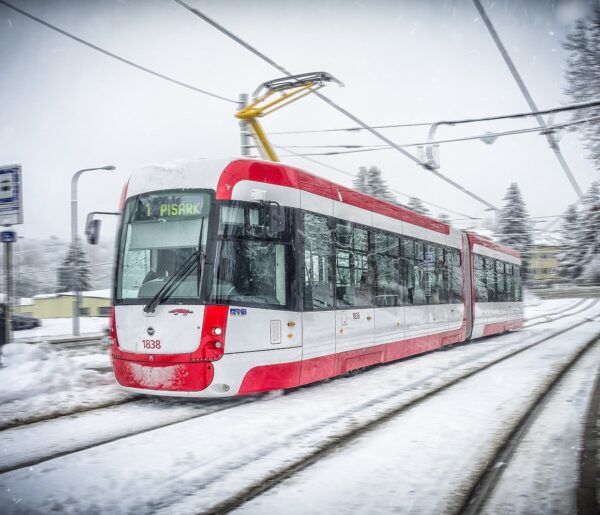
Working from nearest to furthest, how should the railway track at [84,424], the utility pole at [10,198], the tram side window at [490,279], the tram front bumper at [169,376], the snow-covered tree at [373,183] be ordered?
the railway track at [84,424] < the tram front bumper at [169,376] < the utility pole at [10,198] < the tram side window at [490,279] < the snow-covered tree at [373,183]

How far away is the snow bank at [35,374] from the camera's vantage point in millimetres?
7117

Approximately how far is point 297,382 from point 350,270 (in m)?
2.23

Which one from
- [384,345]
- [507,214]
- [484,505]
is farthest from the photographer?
[507,214]

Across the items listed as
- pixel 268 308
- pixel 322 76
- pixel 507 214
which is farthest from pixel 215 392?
pixel 507 214

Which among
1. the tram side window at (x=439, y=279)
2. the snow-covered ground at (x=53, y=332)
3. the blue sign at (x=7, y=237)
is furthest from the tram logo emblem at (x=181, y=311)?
the snow-covered ground at (x=53, y=332)

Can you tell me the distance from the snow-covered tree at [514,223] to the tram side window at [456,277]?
44.8 meters

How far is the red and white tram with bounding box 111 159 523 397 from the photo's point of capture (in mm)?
6391

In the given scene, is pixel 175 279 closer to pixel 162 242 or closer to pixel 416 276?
pixel 162 242

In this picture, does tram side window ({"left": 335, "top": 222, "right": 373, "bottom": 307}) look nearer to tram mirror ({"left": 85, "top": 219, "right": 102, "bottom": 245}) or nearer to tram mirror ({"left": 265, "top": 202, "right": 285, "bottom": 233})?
tram mirror ({"left": 265, "top": 202, "right": 285, "bottom": 233})

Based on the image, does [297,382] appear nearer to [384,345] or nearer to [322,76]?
[384,345]

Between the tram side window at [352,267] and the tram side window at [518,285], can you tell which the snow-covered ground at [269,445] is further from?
the tram side window at [518,285]

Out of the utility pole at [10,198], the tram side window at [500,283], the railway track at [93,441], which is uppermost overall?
the utility pole at [10,198]

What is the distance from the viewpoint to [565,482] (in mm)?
3963

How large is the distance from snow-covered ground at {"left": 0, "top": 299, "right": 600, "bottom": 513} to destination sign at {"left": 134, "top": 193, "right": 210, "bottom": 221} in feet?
7.92
